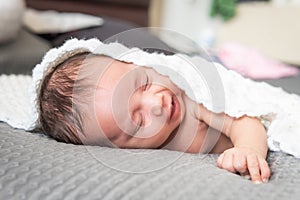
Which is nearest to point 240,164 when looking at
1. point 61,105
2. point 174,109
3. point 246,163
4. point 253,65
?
point 246,163

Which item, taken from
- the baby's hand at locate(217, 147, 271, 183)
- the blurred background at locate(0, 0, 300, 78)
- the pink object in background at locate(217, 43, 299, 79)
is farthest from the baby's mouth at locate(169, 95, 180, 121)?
the blurred background at locate(0, 0, 300, 78)

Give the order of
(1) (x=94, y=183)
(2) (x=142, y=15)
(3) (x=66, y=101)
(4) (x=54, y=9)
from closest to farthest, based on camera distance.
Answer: (1) (x=94, y=183) → (3) (x=66, y=101) → (4) (x=54, y=9) → (2) (x=142, y=15)

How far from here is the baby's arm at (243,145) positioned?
0.60m

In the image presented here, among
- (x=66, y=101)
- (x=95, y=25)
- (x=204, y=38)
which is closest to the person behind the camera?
(x=66, y=101)

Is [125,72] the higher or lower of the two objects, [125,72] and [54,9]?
the higher

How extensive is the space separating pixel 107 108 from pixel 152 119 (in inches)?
2.8

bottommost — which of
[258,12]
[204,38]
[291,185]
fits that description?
[204,38]

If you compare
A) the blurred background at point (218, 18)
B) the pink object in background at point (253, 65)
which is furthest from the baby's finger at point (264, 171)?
the blurred background at point (218, 18)

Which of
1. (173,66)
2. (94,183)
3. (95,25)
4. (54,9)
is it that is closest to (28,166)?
(94,183)

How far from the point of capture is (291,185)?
1.83 feet

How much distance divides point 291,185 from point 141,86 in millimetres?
276

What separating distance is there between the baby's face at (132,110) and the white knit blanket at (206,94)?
0.04 m

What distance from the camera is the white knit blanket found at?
72cm

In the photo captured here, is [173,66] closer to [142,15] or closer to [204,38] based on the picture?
[142,15]
